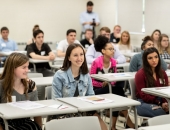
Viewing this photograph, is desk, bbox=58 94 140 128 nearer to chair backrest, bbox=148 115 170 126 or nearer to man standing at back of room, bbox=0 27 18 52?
chair backrest, bbox=148 115 170 126

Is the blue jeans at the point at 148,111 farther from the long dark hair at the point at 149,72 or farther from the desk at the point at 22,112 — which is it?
the desk at the point at 22,112

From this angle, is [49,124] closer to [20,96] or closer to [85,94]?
[20,96]

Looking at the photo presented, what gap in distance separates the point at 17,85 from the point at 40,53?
3.62 m

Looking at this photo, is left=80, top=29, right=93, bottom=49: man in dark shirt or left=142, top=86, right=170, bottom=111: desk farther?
left=80, top=29, right=93, bottom=49: man in dark shirt

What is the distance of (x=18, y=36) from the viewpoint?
38.0ft

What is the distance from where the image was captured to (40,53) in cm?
753

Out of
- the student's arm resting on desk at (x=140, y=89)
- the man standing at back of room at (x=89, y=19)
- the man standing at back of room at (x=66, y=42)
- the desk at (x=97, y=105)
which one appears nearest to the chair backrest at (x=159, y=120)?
the desk at (x=97, y=105)

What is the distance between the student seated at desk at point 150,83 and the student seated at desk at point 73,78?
690 mm

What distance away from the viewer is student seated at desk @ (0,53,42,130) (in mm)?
3805

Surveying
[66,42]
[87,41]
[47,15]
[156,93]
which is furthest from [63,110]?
[47,15]

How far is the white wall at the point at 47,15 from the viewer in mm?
11500

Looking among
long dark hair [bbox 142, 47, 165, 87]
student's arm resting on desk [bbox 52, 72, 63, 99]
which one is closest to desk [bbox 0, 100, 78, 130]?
student's arm resting on desk [bbox 52, 72, 63, 99]

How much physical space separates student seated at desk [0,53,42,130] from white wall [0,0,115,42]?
7.78 meters

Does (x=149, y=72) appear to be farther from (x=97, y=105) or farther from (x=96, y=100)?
(x=97, y=105)
